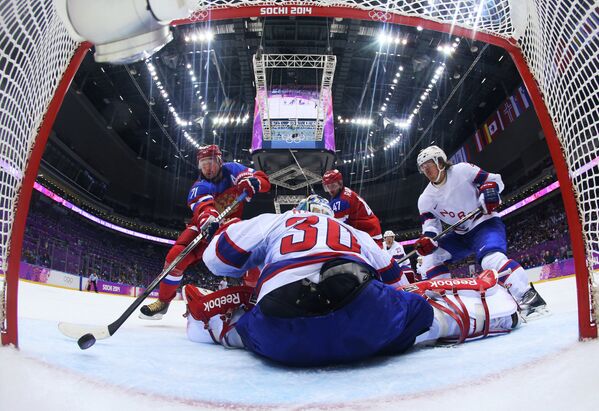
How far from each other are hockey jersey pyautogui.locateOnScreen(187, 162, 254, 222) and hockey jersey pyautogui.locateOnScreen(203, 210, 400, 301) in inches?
55.1

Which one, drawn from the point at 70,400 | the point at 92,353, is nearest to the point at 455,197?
the point at 92,353

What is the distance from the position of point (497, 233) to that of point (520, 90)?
12925mm

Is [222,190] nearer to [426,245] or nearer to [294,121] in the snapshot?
[426,245]

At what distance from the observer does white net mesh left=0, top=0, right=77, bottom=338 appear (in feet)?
4.13

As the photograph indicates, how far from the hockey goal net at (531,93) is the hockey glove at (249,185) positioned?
178 centimetres

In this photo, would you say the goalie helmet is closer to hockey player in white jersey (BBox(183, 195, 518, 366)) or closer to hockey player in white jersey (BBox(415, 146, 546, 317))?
hockey player in white jersey (BBox(183, 195, 518, 366))

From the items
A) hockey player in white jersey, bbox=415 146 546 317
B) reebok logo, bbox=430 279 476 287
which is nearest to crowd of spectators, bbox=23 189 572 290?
hockey player in white jersey, bbox=415 146 546 317

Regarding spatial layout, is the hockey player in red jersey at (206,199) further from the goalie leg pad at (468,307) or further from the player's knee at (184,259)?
the goalie leg pad at (468,307)

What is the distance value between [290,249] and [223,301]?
27.9 inches

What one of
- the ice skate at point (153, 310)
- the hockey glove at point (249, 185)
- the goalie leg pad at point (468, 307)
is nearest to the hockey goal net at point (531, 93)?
the goalie leg pad at point (468, 307)

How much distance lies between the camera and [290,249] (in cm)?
154

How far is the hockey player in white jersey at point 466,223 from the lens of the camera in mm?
2484

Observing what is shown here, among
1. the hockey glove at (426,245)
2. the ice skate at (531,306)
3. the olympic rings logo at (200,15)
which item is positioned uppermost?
the olympic rings logo at (200,15)

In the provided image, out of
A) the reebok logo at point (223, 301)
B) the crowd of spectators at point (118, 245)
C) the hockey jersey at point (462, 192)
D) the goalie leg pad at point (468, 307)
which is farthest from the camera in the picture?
the crowd of spectators at point (118, 245)
